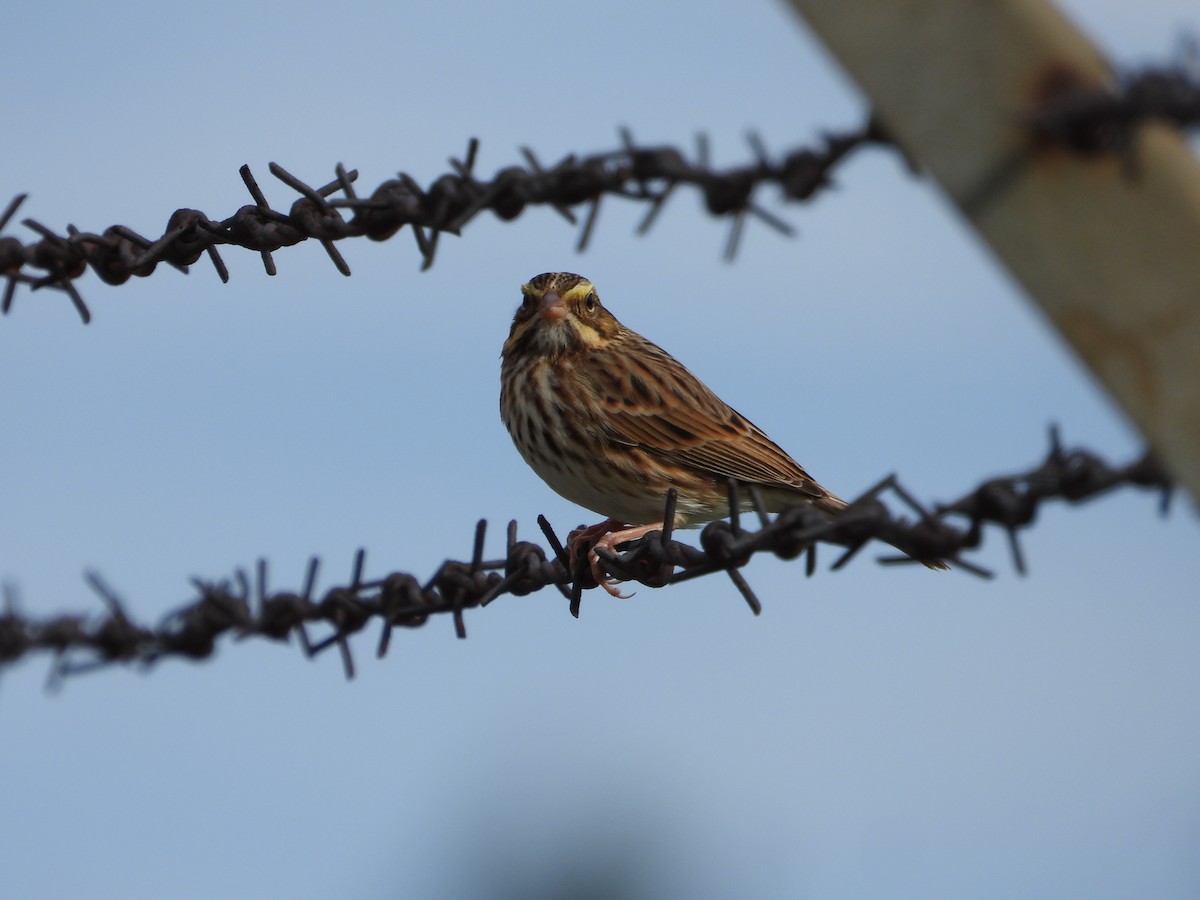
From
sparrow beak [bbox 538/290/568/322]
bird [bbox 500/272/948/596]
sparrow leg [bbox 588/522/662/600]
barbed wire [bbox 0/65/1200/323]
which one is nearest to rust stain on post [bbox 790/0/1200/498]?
barbed wire [bbox 0/65/1200/323]

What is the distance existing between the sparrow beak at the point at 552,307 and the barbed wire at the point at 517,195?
370 centimetres

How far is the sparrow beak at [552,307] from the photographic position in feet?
27.5

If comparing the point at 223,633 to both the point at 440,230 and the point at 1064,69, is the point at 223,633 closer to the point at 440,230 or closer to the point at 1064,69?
the point at 440,230

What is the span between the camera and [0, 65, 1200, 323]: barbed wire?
2.73m

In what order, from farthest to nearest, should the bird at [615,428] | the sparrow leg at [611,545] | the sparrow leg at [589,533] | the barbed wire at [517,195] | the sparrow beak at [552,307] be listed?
the sparrow beak at [552,307] < the bird at [615,428] < the sparrow leg at [589,533] < the sparrow leg at [611,545] < the barbed wire at [517,195]

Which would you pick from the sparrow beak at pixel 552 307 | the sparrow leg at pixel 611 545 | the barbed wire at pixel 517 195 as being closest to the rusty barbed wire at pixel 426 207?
the barbed wire at pixel 517 195

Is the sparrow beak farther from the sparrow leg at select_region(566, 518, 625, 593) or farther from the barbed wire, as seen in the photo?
the barbed wire

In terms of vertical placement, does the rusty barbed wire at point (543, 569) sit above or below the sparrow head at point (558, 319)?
below

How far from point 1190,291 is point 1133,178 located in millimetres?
209

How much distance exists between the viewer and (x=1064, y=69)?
9.15ft

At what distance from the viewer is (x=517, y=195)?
383cm

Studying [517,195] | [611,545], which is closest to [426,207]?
[517,195]

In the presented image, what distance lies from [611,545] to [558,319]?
5.00ft

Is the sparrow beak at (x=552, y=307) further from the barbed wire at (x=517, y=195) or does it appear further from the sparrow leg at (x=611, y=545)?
the barbed wire at (x=517, y=195)
